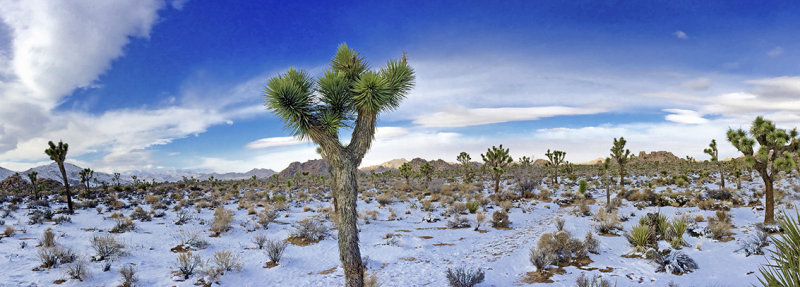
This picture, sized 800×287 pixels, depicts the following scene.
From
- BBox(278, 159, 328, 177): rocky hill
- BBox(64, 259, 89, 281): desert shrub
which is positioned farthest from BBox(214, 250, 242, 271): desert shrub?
BBox(278, 159, 328, 177): rocky hill

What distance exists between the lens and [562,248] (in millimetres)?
10562

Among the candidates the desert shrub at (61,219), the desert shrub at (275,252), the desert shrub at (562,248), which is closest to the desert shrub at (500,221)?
the desert shrub at (562,248)

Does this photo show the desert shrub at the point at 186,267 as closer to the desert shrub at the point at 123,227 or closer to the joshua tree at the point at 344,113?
the joshua tree at the point at 344,113

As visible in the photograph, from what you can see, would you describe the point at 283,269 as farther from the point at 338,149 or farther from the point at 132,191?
the point at 132,191

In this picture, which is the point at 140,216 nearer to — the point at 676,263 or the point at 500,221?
the point at 500,221

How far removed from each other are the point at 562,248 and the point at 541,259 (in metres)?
1.36

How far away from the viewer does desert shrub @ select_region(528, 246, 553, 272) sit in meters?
9.53

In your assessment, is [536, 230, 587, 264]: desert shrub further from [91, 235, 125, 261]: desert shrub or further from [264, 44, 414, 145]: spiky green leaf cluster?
[91, 235, 125, 261]: desert shrub

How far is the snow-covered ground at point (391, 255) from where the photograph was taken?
9086mm

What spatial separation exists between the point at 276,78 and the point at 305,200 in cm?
1941

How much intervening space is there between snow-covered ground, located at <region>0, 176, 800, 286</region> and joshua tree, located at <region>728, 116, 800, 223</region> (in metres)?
1.36

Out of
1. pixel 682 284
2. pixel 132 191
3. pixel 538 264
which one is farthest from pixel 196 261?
pixel 132 191

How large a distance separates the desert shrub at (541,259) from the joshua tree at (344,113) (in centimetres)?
474

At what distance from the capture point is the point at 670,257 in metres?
9.16
